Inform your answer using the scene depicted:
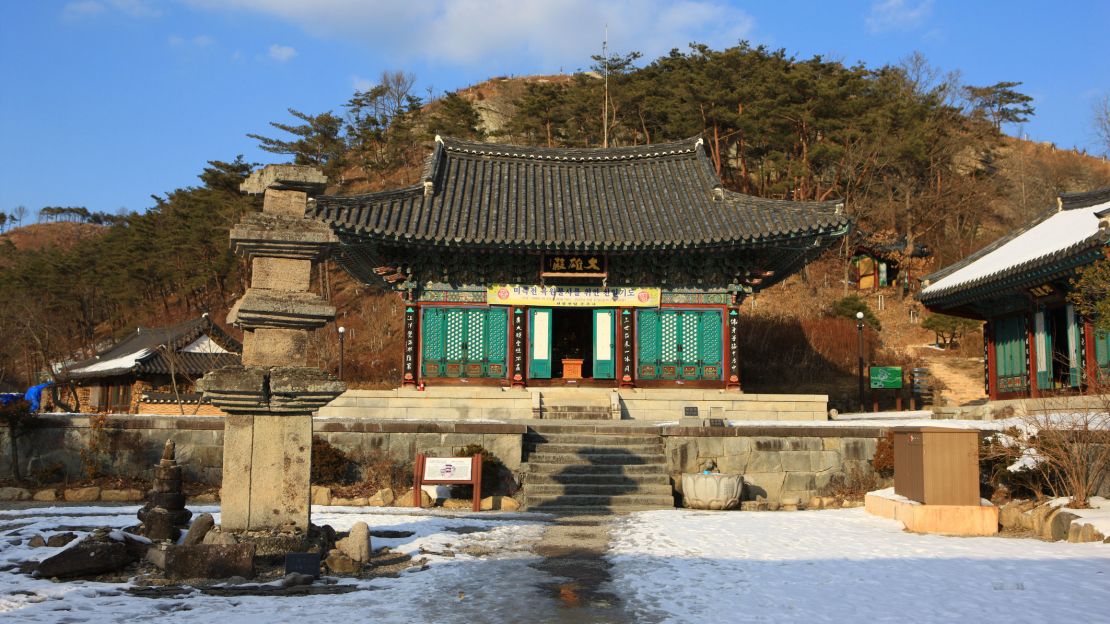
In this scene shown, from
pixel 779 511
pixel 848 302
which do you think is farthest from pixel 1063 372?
pixel 848 302

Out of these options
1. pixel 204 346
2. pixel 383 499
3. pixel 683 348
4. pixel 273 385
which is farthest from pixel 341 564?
pixel 204 346

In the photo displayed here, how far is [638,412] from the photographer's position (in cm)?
2388

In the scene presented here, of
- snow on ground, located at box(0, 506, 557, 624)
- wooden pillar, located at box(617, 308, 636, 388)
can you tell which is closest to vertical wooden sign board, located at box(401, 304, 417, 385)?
wooden pillar, located at box(617, 308, 636, 388)

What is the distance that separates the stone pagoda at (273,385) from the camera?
9758mm

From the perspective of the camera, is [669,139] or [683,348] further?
[669,139]

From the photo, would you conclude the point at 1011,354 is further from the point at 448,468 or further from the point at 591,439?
the point at 448,468

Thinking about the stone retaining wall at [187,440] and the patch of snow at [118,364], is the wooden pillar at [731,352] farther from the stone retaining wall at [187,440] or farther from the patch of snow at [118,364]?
the patch of snow at [118,364]

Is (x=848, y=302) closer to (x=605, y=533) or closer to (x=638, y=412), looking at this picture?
(x=638, y=412)

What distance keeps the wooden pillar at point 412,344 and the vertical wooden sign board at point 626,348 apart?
5.72m

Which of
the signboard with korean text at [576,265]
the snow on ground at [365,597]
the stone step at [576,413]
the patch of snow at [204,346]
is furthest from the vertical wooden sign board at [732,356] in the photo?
the patch of snow at [204,346]

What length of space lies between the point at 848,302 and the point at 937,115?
68.9ft

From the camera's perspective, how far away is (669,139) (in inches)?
1994

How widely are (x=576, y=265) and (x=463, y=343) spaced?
387 centimetres

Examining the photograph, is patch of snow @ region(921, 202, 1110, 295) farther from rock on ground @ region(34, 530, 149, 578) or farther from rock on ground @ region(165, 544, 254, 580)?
rock on ground @ region(34, 530, 149, 578)
